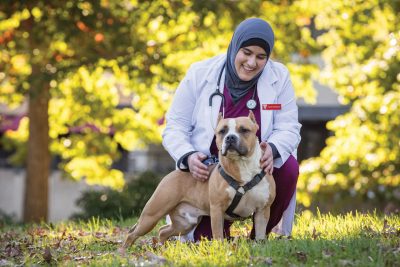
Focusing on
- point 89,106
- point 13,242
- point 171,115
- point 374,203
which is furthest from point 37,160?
point 171,115

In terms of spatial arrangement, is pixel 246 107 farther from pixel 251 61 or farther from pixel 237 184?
pixel 237 184

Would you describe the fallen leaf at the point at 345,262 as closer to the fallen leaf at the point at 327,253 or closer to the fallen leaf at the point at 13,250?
the fallen leaf at the point at 327,253

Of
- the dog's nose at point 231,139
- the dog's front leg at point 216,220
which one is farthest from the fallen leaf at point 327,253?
the dog's nose at point 231,139

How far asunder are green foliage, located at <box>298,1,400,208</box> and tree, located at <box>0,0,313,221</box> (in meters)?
0.91

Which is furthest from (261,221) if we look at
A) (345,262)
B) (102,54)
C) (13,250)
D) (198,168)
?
(102,54)

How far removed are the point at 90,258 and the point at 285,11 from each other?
9308 millimetres

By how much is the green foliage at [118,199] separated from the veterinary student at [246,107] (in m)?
5.11

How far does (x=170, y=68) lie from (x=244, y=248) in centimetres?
854

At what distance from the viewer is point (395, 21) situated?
45.2 ft

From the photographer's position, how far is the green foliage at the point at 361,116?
529 inches

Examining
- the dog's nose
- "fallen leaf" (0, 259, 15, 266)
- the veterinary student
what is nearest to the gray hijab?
the veterinary student

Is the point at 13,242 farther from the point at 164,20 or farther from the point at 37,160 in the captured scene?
the point at 37,160

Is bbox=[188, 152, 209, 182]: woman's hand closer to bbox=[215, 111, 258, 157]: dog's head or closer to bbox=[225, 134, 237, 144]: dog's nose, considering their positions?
bbox=[215, 111, 258, 157]: dog's head

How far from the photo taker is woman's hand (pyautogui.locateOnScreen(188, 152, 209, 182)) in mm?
6145
